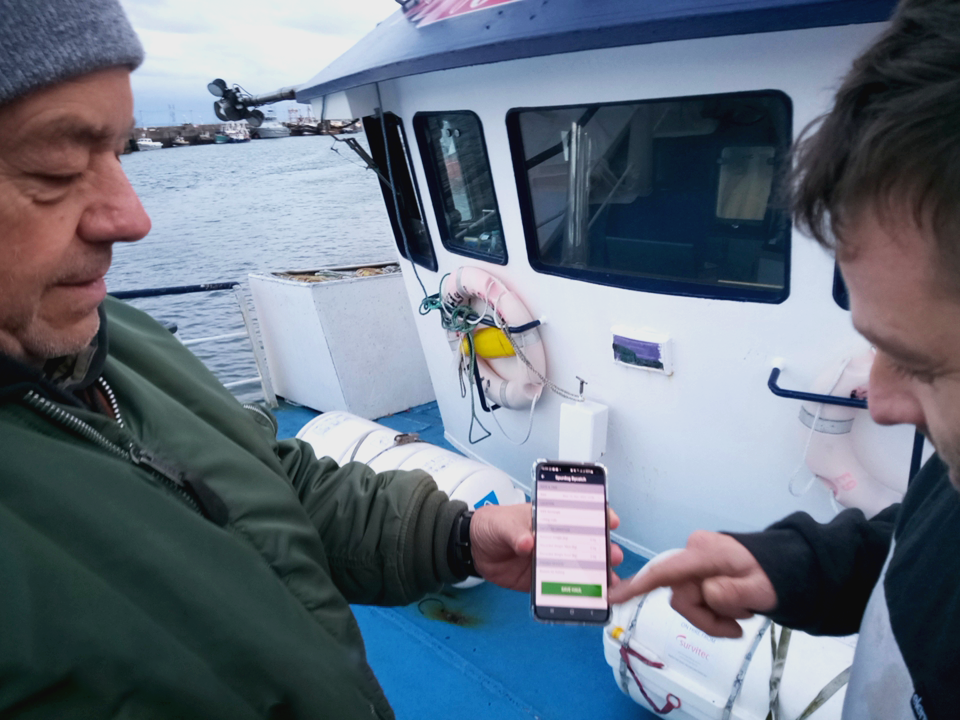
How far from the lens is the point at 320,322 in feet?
14.9

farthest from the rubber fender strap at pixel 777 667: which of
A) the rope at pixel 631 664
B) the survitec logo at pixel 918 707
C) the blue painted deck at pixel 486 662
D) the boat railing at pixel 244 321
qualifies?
the boat railing at pixel 244 321

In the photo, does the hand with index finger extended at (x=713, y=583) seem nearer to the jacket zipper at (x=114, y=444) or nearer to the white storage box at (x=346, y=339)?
the jacket zipper at (x=114, y=444)

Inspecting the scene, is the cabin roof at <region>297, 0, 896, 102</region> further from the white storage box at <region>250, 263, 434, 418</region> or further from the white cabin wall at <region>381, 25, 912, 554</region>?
the white storage box at <region>250, 263, 434, 418</region>

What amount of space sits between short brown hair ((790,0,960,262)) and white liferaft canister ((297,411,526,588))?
6.35ft

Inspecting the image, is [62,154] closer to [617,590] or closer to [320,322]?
[617,590]

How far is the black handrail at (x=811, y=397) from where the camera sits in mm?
2061

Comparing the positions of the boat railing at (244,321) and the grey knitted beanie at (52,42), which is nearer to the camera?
the grey knitted beanie at (52,42)

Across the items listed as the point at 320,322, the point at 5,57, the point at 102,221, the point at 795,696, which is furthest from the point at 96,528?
the point at 320,322

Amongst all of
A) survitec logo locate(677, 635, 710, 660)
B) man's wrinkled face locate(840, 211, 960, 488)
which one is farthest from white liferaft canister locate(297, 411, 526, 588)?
man's wrinkled face locate(840, 211, 960, 488)

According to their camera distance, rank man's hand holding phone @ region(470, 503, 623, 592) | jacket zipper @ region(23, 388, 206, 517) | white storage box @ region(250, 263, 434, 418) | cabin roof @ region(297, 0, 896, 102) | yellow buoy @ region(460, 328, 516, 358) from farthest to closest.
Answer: white storage box @ region(250, 263, 434, 418) → yellow buoy @ region(460, 328, 516, 358) → cabin roof @ region(297, 0, 896, 102) → man's hand holding phone @ region(470, 503, 623, 592) → jacket zipper @ region(23, 388, 206, 517)

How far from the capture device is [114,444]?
889 mm

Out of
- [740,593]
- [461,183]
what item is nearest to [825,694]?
[740,593]

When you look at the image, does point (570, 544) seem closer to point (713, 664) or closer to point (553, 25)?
point (713, 664)

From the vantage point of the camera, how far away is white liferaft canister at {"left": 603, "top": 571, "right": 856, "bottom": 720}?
1.76 m
